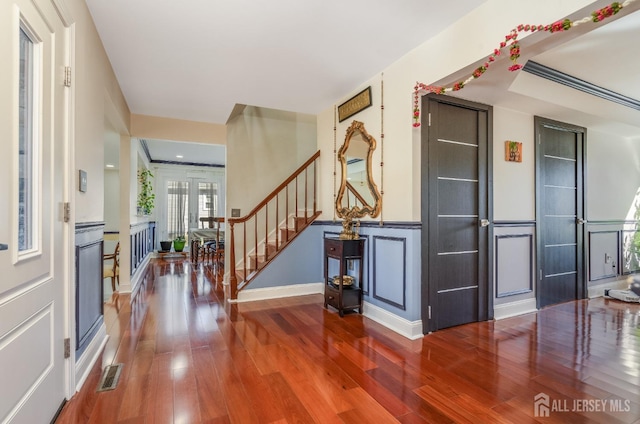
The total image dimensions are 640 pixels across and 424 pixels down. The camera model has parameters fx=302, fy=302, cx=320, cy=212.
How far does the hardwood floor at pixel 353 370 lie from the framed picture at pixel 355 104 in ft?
7.65

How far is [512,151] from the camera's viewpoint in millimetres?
3365

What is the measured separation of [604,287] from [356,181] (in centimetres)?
386

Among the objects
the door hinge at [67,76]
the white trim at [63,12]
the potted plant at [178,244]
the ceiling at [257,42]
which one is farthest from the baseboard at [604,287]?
the potted plant at [178,244]

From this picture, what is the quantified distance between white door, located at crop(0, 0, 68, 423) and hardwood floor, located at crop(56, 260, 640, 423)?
39cm

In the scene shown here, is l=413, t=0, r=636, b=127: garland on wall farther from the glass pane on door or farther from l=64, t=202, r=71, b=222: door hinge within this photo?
the glass pane on door

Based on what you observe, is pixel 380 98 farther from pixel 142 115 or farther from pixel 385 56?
pixel 142 115

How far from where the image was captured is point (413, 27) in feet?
7.82

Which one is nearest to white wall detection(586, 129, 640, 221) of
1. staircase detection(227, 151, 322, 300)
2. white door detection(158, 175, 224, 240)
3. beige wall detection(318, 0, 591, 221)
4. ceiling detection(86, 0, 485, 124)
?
beige wall detection(318, 0, 591, 221)

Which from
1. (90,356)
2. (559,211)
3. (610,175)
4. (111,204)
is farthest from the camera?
(111,204)

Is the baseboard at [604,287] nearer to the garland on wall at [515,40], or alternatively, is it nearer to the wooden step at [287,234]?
the garland on wall at [515,40]

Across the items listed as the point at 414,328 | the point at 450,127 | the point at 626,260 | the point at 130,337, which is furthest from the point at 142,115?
the point at 626,260

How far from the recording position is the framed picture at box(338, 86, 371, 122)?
330 cm

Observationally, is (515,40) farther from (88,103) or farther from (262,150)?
(262,150)

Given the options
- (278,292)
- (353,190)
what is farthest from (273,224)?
(353,190)
